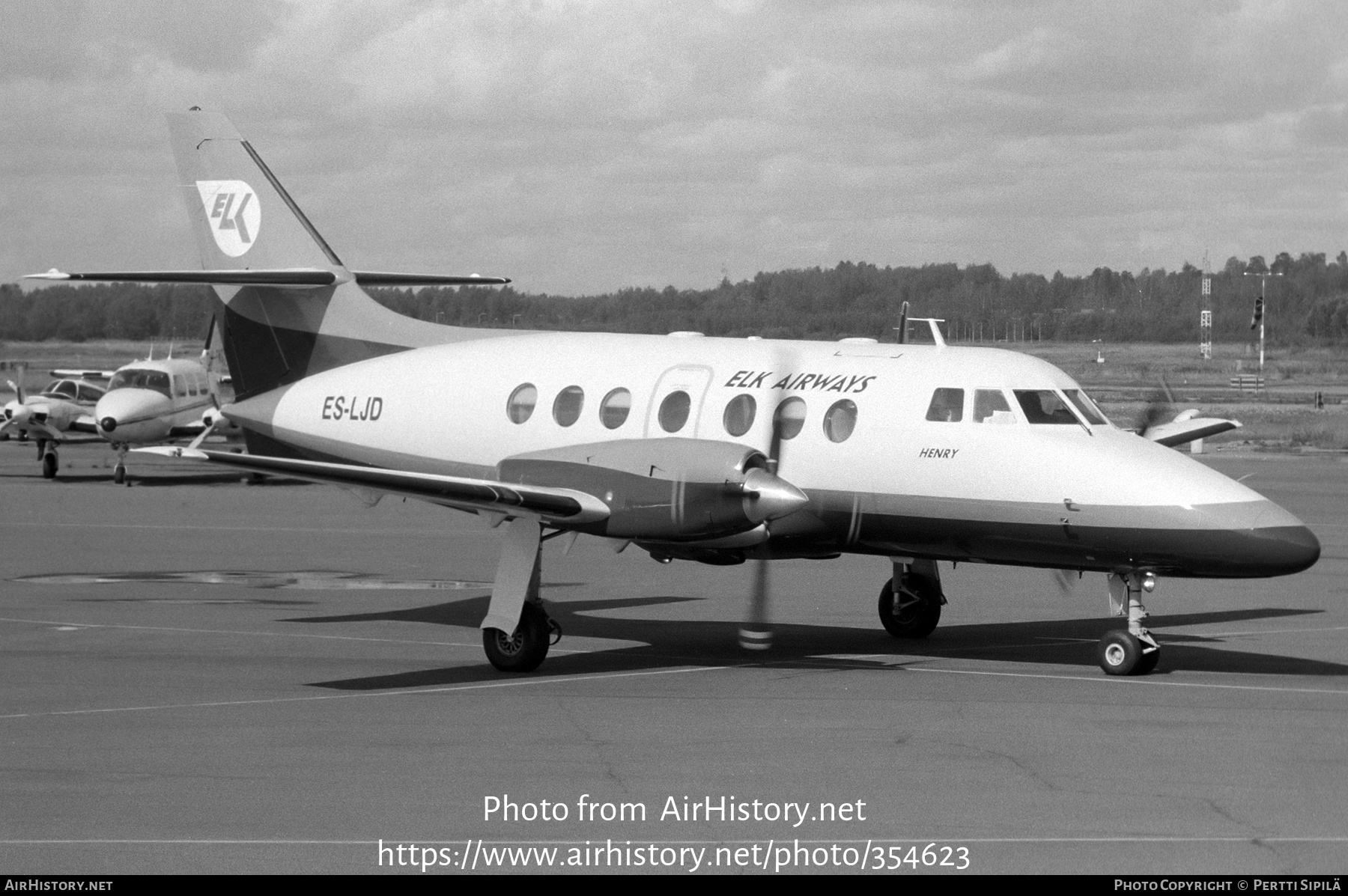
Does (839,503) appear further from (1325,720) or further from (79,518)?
(79,518)

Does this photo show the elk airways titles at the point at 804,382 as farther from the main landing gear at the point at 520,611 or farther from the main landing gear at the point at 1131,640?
the main landing gear at the point at 1131,640

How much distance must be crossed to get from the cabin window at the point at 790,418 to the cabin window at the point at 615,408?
1.56 m

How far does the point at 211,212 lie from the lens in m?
19.5

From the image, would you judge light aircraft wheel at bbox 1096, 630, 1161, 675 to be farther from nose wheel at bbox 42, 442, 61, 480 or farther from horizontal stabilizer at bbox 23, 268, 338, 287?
nose wheel at bbox 42, 442, 61, 480

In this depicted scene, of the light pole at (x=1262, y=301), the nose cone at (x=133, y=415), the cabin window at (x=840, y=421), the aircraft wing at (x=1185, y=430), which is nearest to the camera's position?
the cabin window at (x=840, y=421)

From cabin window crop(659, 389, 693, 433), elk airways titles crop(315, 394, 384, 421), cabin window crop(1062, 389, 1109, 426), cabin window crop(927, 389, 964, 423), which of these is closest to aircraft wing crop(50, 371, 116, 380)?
elk airways titles crop(315, 394, 384, 421)

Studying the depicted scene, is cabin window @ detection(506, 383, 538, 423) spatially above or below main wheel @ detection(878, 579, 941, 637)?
above

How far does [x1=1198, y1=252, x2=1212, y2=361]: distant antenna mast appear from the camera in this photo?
51344mm

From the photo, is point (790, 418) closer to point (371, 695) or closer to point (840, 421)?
point (840, 421)

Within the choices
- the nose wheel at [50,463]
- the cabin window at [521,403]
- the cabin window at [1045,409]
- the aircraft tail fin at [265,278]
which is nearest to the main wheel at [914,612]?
the cabin window at [1045,409]

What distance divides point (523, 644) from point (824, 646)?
3.46m

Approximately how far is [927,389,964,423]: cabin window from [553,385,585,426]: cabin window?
11.8 ft

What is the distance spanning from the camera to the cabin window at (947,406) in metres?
14.9

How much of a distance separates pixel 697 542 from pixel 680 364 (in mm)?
2551
